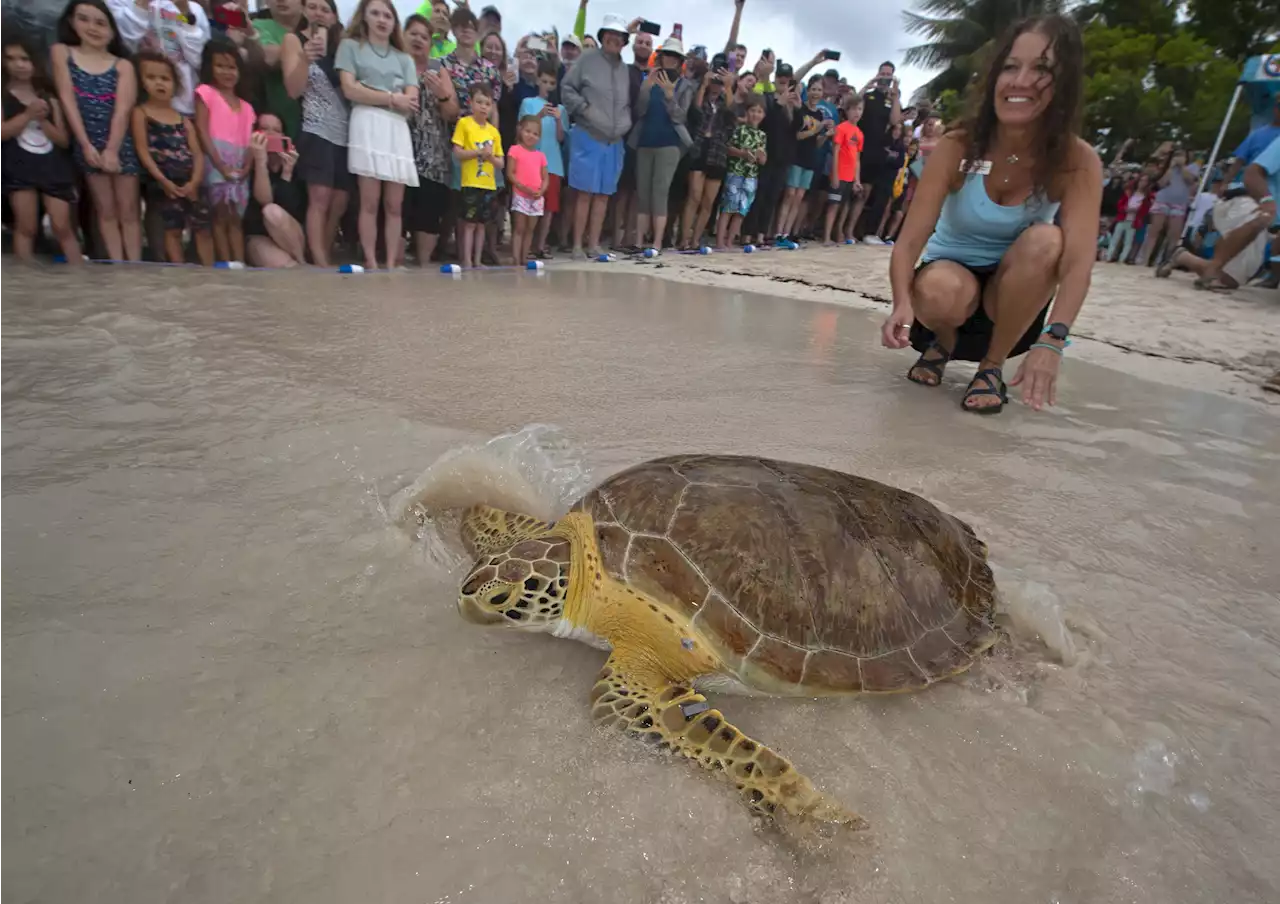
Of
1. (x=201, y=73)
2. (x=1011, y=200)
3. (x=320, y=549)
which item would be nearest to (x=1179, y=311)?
(x=1011, y=200)

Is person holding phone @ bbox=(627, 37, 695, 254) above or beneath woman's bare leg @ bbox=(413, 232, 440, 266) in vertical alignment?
above

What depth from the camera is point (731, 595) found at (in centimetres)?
133

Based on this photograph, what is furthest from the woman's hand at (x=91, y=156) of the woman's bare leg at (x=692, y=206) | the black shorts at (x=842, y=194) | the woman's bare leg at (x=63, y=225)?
the black shorts at (x=842, y=194)

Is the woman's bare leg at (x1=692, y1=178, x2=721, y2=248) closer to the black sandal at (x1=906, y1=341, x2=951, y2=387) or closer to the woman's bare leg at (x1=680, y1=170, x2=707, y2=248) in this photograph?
the woman's bare leg at (x1=680, y1=170, x2=707, y2=248)

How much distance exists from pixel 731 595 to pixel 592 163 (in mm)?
6308

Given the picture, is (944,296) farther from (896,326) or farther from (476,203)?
(476,203)

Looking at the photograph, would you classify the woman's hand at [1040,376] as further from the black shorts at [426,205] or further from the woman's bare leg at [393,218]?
the black shorts at [426,205]

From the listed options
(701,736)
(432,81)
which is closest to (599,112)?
(432,81)

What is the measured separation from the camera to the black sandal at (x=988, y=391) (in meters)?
2.92

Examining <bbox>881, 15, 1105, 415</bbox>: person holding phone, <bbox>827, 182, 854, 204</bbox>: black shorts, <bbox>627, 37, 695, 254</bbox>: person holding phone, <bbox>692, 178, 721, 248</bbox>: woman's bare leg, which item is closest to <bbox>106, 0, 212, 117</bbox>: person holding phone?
<bbox>627, 37, 695, 254</bbox>: person holding phone

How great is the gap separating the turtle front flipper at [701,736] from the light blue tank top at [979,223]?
103 inches

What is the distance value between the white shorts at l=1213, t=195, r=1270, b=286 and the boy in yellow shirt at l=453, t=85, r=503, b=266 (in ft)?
25.5

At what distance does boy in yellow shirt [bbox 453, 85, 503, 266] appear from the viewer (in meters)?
5.49

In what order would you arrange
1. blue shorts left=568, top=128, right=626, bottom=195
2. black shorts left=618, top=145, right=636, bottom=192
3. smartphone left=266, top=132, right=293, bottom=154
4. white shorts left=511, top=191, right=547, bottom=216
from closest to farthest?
smartphone left=266, top=132, right=293, bottom=154 < white shorts left=511, top=191, right=547, bottom=216 < blue shorts left=568, top=128, right=626, bottom=195 < black shorts left=618, top=145, right=636, bottom=192
